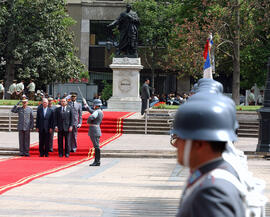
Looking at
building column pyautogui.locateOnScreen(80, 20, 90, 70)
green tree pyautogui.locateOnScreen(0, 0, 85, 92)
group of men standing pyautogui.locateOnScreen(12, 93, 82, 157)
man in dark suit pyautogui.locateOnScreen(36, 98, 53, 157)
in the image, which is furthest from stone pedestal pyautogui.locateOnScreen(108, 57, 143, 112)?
building column pyautogui.locateOnScreen(80, 20, 90, 70)

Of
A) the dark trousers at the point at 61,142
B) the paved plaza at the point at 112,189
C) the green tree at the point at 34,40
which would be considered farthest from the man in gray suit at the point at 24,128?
the green tree at the point at 34,40

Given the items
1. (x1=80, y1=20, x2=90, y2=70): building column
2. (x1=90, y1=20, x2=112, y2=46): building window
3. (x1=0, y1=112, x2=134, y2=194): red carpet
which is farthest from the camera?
(x1=90, y1=20, x2=112, y2=46): building window

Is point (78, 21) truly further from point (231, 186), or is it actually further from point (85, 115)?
point (231, 186)

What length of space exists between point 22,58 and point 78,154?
30.6 m

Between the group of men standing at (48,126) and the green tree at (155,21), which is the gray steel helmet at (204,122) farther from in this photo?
the green tree at (155,21)

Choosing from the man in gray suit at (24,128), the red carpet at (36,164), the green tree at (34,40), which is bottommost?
the red carpet at (36,164)

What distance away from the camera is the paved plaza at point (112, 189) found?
9609 millimetres

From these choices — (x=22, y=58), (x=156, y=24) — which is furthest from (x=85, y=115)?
(x=156, y=24)

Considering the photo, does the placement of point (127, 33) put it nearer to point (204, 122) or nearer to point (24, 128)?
point (24, 128)

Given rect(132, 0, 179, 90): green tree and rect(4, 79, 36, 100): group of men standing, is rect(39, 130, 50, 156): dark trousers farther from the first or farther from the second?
rect(132, 0, 179, 90): green tree

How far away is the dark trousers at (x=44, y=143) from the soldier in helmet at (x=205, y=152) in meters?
18.0

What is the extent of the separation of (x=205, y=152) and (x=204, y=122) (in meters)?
0.12

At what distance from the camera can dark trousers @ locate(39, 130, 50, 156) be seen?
20344 mm

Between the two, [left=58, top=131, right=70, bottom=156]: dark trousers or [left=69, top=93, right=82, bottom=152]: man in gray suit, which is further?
[left=69, top=93, right=82, bottom=152]: man in gray suit
